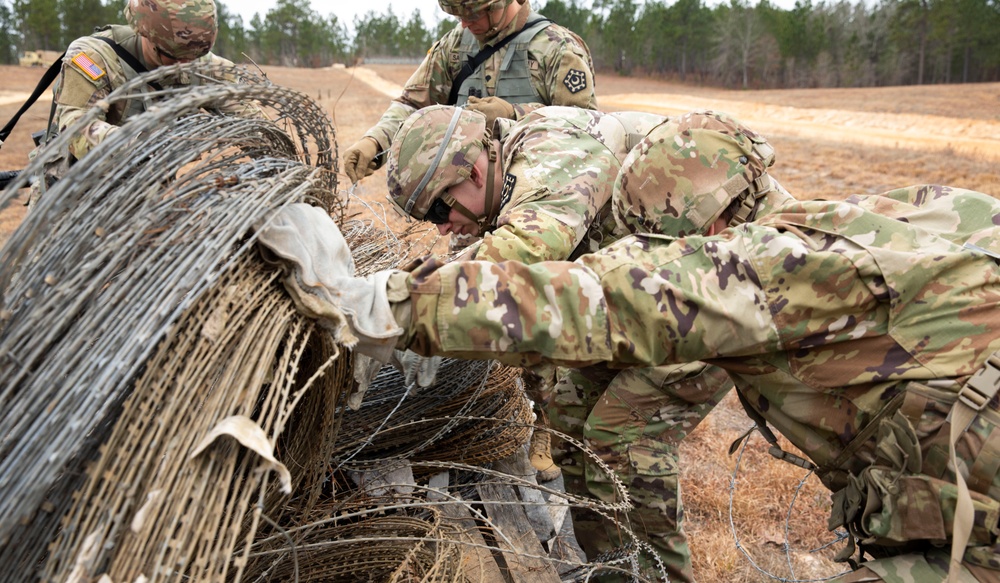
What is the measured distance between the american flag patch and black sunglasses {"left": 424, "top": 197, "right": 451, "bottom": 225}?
7.06ft

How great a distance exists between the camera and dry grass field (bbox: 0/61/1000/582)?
3.63 meters

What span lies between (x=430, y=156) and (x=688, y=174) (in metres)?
0.98

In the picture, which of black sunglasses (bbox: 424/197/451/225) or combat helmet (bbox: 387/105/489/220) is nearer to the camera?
combat helmet (bbox: 387/105/489/220)

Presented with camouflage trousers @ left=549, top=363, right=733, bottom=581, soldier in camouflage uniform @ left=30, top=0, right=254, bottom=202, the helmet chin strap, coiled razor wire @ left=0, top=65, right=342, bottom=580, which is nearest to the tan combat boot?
camouflage trousers @ left=549, top=363, right=733, bottom=581

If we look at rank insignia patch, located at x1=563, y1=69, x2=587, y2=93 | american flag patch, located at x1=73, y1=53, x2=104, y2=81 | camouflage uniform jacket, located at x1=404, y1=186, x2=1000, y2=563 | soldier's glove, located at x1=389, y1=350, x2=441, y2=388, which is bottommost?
soldier's glove, located at x1=389, y1=350, x2=441, y2=388

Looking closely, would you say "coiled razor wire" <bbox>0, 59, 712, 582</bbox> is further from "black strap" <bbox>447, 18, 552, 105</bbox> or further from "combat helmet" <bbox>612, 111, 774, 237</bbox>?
"black strap" <bbox>447, 18, 552, 105</bbox>

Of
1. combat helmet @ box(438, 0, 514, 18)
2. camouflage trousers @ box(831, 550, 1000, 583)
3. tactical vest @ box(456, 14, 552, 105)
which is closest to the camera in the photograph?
camouflage trousers @ box(831, 550, 1000, 583)

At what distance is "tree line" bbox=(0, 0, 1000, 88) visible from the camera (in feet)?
149

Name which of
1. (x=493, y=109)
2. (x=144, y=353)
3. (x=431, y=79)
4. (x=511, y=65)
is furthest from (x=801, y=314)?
(x=431, y=79)

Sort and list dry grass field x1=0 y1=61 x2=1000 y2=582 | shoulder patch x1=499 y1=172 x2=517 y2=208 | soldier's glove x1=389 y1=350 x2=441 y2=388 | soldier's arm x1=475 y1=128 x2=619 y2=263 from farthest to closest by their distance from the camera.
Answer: dry grass field x1=0 y1=61 x2=1000 y2=582, shoulder patch x1=499 y1=172 x2=517 y2=208, soldier's arm x1=475 y1=128 x2=619 y2=263, soldier's glove x1=389 y1=350 x2=441 y2=388

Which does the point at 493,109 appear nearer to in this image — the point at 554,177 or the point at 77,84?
the point at 554,177

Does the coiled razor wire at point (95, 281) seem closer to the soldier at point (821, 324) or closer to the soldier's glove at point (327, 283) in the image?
the soldier's glove at point (327, 283)

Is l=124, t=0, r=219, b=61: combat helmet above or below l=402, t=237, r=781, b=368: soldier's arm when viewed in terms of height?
above

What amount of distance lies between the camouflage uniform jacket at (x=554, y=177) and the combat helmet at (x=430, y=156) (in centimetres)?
17
